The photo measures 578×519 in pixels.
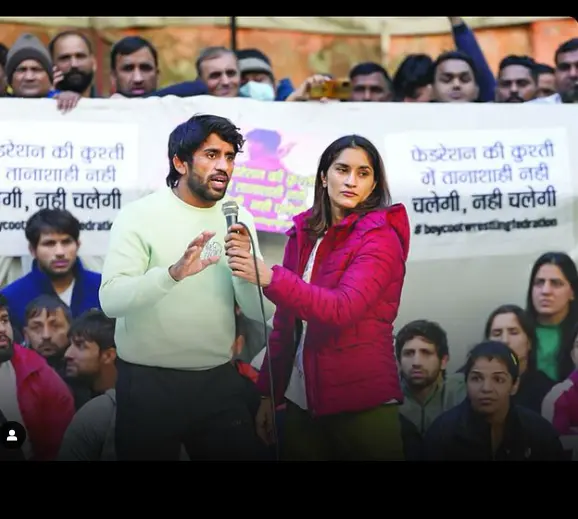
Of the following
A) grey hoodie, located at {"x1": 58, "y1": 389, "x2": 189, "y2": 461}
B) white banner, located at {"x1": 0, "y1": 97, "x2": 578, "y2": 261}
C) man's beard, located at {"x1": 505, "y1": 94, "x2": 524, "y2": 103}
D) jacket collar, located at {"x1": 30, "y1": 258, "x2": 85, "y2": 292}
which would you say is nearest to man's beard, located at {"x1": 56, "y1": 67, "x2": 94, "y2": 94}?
white banner, located at {"x1": 0, "y1": 97, "x2": 578, "y2": 261}

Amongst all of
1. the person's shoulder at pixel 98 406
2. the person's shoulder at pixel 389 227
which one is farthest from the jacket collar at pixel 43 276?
the person's shoulder at pixel 389 227

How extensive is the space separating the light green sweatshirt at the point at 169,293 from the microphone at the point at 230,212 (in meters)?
0.03

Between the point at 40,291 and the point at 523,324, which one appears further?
the point at 523,324

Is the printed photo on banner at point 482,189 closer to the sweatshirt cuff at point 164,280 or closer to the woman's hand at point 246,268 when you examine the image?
the woman's hand at point 246,268

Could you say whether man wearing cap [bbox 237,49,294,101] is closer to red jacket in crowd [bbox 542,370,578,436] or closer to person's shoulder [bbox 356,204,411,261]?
person's shoulder [bbox 356,204,411,261]

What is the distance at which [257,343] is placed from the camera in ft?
18.5

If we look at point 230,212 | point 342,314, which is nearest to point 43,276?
point 230,212

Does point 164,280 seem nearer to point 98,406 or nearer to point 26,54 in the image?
point 98,406

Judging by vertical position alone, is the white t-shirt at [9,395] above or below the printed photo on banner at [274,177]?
below

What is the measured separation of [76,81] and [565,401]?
107 inches

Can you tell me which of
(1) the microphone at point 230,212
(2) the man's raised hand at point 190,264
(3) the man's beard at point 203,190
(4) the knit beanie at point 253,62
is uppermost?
(4) the knit beanie at point 253,62

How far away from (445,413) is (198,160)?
1621 mm

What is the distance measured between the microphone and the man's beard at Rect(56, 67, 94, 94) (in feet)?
3.01

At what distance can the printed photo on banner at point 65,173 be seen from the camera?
562 centimetres
